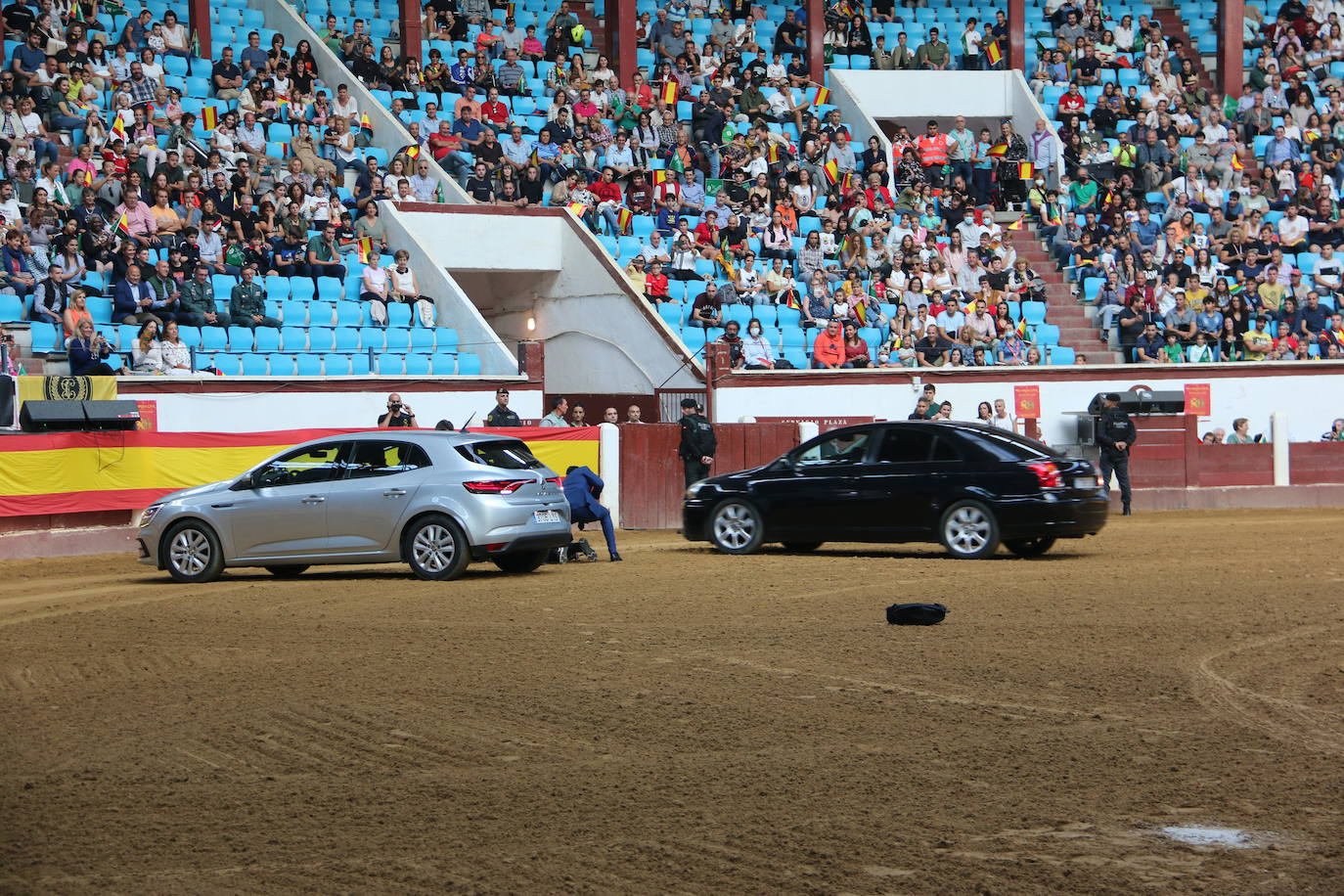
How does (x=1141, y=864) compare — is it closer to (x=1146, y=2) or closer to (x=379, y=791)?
(x=379, y=791)

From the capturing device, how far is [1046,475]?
1789 cm

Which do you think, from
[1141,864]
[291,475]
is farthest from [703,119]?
[1141,864]

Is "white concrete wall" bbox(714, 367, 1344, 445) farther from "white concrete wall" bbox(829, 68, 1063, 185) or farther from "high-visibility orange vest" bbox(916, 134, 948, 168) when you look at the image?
"white concrete wall" bbox(829, 68, 1063, 185)

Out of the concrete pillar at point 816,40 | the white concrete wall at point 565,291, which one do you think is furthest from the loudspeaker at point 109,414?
the concrete pillar at point 816,40

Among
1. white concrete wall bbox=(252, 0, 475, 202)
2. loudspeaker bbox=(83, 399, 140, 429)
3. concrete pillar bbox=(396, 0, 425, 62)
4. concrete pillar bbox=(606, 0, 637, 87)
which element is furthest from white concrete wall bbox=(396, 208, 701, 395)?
loudspeaker bbox=(83, 399, 140, 429)

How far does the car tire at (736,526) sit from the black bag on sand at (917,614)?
6790 mm

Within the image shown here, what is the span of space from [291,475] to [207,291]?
8.92m

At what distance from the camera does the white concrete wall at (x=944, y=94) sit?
37500mm

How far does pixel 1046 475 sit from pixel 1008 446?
1.86 ft

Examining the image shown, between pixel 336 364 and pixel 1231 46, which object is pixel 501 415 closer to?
pixel 336 364

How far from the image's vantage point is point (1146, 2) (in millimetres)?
41969

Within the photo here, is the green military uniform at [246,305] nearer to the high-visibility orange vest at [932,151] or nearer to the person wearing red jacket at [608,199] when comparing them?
the person wearing red jacket at [608,199]

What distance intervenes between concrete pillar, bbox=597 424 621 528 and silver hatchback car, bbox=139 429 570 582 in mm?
7697

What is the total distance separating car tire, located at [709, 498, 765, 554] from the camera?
19.4 metres
